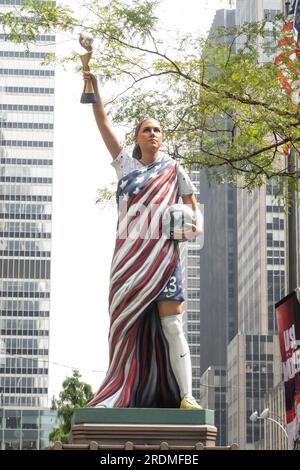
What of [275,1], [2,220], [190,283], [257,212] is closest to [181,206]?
[275,1]

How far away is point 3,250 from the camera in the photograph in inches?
4218

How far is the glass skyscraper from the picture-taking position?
10506 centimetres

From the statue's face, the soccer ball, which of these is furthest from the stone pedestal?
the statue's face

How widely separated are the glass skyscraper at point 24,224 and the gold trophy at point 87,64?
9179cm

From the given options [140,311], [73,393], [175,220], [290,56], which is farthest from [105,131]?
[73,393]

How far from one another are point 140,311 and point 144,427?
1.36m

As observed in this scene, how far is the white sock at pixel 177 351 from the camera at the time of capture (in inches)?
444

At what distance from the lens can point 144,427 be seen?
10492 mm

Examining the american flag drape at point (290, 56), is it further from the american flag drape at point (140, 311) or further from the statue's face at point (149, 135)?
the american flag drape at point (140, 311)

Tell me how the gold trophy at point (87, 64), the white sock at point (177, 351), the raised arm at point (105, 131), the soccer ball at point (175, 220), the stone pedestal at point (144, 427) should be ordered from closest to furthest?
the stone pedestal at point (144, 427), the white sock at point (177, 351), the soccer ball at point (175, 220), the gold trophy at point (87, 64), the raised arm at point (105, 131)

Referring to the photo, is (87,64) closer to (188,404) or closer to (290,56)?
(290,56)

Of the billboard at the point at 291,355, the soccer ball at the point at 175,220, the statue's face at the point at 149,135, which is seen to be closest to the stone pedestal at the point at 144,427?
the soccer ball at the point at 175,220

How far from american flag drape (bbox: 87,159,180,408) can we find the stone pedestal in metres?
0.51

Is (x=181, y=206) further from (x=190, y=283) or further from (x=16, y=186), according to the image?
(x=190, y=283)
